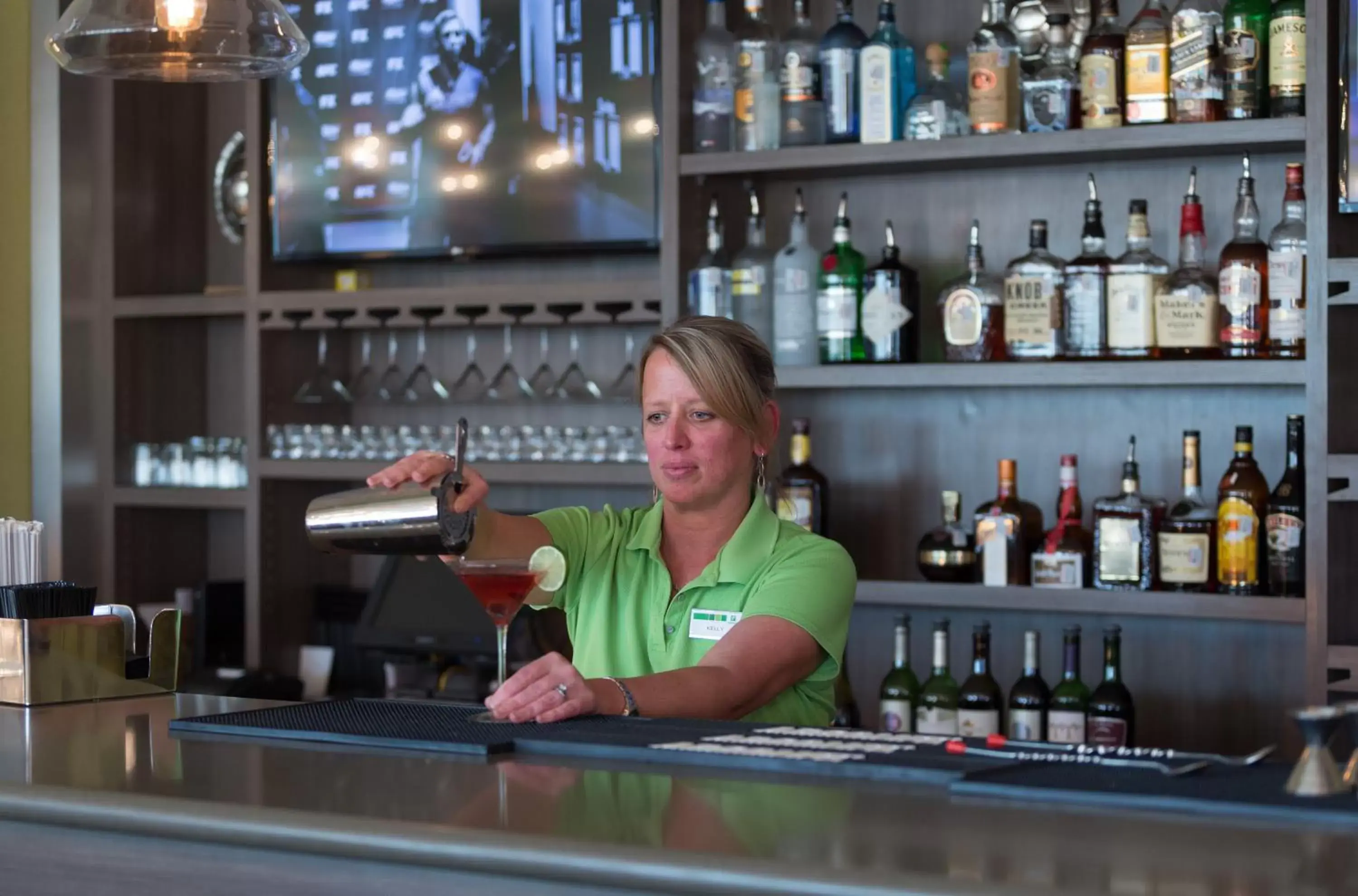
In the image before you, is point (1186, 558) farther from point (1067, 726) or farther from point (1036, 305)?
point (1036, 305)

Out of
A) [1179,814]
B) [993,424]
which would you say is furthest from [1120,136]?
[1179,814]

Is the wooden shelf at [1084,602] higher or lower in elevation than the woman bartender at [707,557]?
lower

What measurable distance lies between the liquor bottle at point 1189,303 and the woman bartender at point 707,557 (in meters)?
0.82

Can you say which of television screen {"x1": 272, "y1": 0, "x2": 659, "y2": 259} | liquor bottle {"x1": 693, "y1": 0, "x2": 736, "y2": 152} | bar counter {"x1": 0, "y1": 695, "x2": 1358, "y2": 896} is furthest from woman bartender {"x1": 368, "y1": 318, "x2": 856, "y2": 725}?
television screen {"x1": 272, "y1": 0, "x2": 659, "y2": 259}

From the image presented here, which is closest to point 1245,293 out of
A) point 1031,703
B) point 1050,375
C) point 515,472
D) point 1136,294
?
point 1136,294

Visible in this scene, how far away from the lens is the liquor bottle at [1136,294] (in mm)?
2781

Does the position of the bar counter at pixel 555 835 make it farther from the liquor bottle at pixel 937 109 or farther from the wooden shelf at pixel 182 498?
the wooden shelf at pixel 182 498

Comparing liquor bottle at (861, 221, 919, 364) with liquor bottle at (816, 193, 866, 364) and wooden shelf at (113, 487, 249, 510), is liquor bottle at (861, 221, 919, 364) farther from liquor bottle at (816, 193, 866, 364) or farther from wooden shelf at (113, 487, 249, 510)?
wooden shelf at (113, 487, 249, 510)

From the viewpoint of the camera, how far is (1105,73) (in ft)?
9.14

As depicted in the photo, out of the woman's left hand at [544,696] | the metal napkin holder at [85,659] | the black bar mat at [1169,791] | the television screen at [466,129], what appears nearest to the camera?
the black bar mat at [1169,791]

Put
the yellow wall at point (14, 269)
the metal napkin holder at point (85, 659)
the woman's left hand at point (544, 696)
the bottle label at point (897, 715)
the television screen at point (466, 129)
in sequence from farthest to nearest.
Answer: the yellow wall at point (14, 269) < the television screen at point (466, 129) < the bottle label at point (897, 715) < the metal napkin holder at point (85, 659) < the woman's left hand at point (544, 696)

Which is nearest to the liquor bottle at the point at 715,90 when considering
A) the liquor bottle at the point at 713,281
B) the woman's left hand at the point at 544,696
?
the liquor bottle at the point at 713,281

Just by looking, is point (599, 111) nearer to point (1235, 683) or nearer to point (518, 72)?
point (518, 72)

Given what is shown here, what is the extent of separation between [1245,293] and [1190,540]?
1.31 feet
